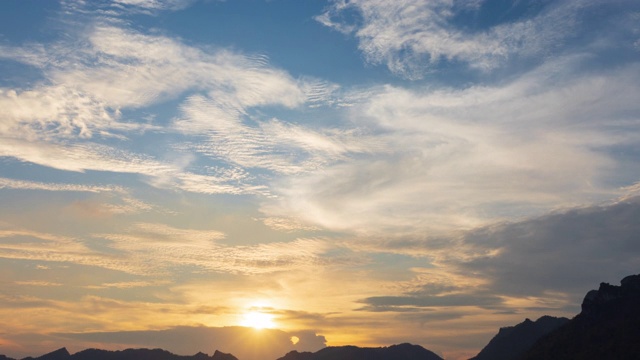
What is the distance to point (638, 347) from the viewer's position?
199500 millimetres
